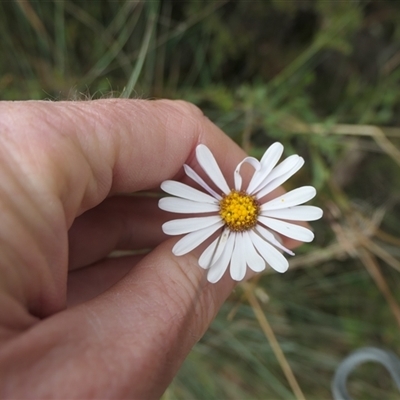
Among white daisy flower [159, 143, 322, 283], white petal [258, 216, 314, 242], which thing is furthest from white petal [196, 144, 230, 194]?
white petal [258, 216, 314, 242]

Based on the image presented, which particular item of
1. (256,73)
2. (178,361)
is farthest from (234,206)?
(256,73)

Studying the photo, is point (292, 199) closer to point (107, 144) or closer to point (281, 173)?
point (281, 173)

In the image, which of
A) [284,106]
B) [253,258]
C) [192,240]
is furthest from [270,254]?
[284,106]

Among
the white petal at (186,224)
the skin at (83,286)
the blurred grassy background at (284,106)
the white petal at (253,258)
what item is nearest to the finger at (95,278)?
the skin at (83,286)

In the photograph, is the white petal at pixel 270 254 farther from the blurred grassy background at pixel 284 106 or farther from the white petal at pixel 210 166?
the blurred grassy background at pixel 284 106

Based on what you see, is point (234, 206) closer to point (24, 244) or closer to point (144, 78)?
point (24, 244)

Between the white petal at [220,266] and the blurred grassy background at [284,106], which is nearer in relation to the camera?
the white petal at [220,266]

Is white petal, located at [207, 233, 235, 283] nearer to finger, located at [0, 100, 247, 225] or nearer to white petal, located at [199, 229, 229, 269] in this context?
white petal, located at [199, 229, 229, 269]
